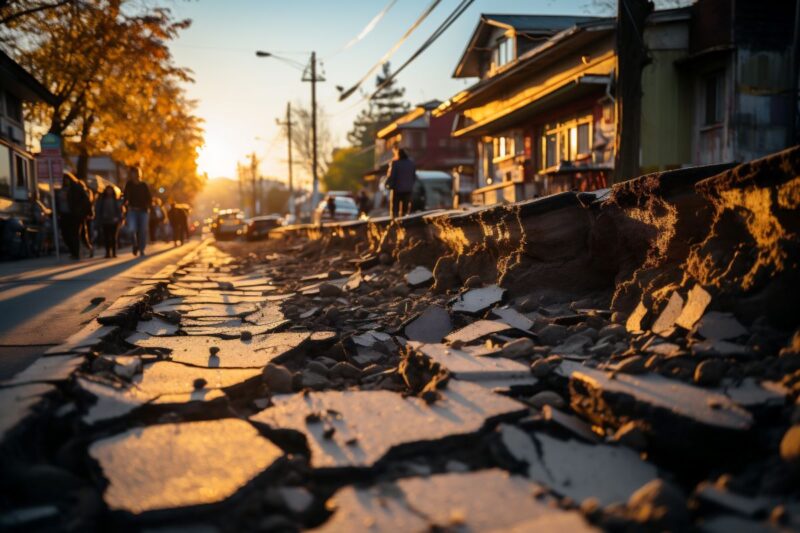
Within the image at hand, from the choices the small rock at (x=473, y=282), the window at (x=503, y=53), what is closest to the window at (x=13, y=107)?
the window at (x=503, y=53)

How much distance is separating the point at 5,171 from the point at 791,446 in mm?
21678

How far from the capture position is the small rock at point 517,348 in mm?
3113

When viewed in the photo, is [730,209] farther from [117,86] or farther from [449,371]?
[117,86]

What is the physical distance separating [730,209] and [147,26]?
19.8 metres

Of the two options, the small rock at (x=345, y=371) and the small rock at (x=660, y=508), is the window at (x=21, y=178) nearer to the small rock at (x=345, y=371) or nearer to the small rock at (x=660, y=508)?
the small rock at (x=345, y=371)

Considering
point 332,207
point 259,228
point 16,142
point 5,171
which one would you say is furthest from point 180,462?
point 259,228

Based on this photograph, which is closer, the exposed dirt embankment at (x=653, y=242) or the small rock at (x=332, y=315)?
the exposed dirt embankment at (x=653, y=242)

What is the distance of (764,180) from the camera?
261 cm

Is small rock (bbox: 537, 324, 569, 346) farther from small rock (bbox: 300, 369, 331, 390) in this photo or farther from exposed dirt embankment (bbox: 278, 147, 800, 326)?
small rock (bbox: 300, 369, 331, 390)

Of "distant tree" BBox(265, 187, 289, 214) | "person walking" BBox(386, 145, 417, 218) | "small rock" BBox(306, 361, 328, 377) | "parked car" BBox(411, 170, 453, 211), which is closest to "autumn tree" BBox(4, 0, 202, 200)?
"person walking" BBox(386, 145, 417, 218)

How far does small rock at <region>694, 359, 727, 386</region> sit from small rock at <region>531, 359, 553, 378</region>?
60 cm

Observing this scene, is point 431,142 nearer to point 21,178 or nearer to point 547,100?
point 21,178

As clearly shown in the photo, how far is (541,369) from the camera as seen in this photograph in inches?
107

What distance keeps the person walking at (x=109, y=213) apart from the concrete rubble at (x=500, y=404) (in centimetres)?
1007
